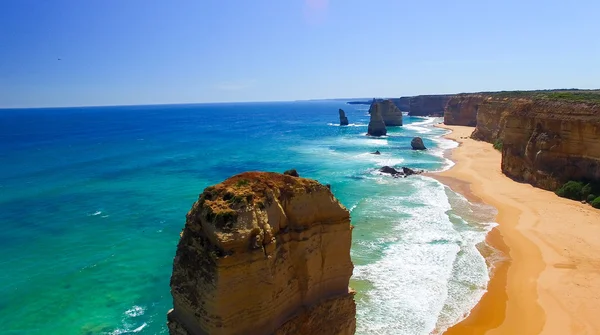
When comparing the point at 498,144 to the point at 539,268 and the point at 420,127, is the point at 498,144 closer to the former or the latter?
→ the point at 539,268

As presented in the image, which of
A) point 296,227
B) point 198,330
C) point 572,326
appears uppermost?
point 296,227

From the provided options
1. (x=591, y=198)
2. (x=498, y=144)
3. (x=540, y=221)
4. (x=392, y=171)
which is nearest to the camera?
(x=540, y=221)

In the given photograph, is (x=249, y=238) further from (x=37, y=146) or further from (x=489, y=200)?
(x=37, y=146)

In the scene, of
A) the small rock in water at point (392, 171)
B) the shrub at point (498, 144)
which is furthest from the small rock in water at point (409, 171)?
the shrub at point (498, 144)

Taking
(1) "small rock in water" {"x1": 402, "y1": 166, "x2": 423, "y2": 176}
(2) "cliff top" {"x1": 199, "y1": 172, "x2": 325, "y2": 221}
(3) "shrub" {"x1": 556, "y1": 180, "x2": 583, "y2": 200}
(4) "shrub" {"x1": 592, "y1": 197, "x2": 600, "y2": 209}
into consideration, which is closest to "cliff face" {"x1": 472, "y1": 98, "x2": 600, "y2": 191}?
(3) "shrub" {"x1": 556, "y1": 180, "x2": 583, "y2": 200}

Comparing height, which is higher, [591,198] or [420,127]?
[420,127]

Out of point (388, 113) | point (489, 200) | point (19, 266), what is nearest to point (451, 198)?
point (489, 200)

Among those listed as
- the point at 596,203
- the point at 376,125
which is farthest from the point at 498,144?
the point at 596,203
